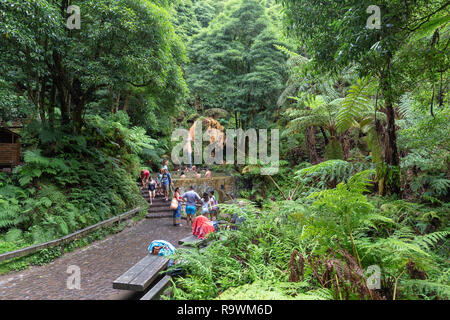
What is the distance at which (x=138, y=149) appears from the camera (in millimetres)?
10250

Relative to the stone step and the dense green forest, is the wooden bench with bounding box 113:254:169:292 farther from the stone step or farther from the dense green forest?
the stone step

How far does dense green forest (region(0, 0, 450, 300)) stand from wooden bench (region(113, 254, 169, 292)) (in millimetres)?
728

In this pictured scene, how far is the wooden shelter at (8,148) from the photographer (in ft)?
25.8

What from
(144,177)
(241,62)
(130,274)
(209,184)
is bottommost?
(130,274)

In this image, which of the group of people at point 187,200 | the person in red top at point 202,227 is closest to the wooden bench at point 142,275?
the person in red top at point 202,227

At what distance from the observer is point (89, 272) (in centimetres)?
488

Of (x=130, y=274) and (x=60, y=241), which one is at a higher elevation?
(x=130, y=274)

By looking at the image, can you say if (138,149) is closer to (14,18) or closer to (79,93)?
(79,93)

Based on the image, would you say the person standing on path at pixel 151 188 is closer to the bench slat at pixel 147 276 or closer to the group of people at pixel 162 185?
the group of people at pixel 162 185

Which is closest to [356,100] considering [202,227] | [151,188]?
[202,227]

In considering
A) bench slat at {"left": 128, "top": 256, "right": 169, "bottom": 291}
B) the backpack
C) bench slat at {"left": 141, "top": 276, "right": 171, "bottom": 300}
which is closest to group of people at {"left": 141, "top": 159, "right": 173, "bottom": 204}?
the backpack

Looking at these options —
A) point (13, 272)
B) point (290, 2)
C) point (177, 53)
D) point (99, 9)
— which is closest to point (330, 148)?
point (290, 2)

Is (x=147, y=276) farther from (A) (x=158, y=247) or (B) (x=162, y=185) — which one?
(B) (x=162, y=185)

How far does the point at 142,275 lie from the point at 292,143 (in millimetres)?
13311
